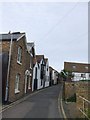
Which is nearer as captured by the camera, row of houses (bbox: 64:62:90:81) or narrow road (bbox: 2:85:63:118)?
narrow road (bbox: 2:85:63:118)

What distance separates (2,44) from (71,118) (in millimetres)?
10709

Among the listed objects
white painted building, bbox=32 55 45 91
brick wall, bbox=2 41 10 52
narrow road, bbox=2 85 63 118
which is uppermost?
brick wall, bbox=2 41 10 52

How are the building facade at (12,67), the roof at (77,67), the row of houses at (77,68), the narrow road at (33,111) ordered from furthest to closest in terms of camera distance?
the roof at (77,67) < the row of houses at (77,68) < the building facade at (12,67) < the narrow road at (33,111)

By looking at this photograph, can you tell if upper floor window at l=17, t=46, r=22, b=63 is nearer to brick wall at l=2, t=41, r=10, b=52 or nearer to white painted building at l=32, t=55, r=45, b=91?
brick wall at l=2, t=41, r=10, b=52

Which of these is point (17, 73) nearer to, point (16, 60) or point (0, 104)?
point (16, 60)

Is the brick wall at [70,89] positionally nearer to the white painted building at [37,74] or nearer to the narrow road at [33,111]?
the narrow road at [33,111]

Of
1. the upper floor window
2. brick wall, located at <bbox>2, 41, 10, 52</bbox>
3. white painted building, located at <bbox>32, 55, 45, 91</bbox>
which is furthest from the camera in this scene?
white painted building, located at <bbox>32, 55, 45, 91</bbox>

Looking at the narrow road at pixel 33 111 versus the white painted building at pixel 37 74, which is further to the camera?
the white painted building at pixel 37 74

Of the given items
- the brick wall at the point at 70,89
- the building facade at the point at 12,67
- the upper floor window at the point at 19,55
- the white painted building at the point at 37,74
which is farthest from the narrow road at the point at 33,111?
the white painted building at the point at 37,74

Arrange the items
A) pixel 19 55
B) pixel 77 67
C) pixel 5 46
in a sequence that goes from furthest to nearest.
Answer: pixel 77 67 → pixel 19 55 → pixel 5 46

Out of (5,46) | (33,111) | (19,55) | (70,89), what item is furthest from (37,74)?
(33,111)

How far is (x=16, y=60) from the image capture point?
2112 centimetres

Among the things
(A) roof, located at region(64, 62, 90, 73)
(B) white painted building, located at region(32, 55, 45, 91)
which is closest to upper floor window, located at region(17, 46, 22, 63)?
(B) white painted building, located at region(32, 55, 45, 91)

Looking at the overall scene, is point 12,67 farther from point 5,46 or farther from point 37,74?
point 37,74
